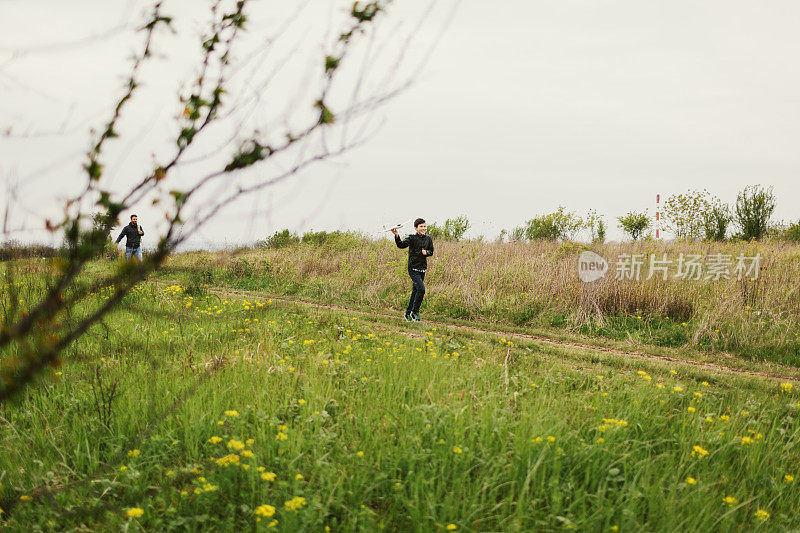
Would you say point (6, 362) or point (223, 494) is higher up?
point (6, 362)

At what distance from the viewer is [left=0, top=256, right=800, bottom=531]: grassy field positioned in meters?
2.81

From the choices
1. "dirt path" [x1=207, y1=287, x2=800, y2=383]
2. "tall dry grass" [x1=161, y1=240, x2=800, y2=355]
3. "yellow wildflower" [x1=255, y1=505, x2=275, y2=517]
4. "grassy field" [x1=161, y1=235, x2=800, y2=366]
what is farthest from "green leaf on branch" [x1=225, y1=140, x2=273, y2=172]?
"tall dry grass" [x1=161, y1=240, x2=800, y2=355]

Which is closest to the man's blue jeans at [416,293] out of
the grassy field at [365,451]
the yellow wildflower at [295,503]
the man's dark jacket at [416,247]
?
the man's dark jacket at [416,247]

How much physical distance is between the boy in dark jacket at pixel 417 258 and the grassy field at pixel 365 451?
5.10m

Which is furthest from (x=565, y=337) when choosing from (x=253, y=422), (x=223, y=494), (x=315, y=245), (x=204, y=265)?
(x=315, y=245)

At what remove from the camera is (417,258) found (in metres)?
10.6

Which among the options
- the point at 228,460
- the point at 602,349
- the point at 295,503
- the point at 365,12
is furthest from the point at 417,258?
the point at 365,12

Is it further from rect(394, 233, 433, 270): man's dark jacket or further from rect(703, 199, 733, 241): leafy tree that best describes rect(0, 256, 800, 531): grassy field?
rect(703, 199, 733, 241): leafy tree

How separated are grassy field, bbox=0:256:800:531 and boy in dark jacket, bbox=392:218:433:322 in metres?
5.10

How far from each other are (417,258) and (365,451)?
7.43m

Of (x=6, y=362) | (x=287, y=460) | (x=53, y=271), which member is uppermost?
(x=53, y=271)

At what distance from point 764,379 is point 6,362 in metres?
8.60

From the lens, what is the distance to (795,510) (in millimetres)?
3342

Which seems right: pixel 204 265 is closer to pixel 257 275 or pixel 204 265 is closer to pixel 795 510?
pixel 795 510
